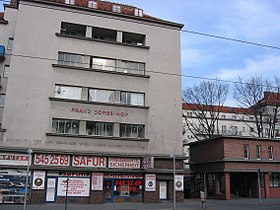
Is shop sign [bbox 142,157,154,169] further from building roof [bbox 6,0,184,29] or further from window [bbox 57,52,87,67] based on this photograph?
building roof [bbox 6,0,184,29]

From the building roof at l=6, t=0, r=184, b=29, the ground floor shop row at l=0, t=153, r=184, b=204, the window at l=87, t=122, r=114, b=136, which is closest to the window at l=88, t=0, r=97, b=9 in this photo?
the building roof at l=6, t=0, r=184, b=29

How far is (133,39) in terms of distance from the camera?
31.6m

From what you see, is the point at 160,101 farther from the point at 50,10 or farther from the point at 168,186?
the point at 50,10

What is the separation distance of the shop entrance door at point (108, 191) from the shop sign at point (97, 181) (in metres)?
0.59

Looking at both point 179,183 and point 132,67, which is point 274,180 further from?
point 132,67

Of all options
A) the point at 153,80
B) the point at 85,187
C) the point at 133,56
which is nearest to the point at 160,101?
the point at 153,80

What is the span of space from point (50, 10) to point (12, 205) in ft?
54.9

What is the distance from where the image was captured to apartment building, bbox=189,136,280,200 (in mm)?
31625

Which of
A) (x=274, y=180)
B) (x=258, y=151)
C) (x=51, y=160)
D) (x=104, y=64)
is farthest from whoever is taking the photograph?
(x=274, y=180)

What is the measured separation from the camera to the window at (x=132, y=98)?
28469 millimetres

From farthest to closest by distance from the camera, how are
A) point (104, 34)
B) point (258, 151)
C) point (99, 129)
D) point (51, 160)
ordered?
point (258, 151), point (104, 34), point (99, 129), point (51, 160)

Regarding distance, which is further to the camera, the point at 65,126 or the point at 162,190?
the point at 162,190

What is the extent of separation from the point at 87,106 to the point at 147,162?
6990 millimetres

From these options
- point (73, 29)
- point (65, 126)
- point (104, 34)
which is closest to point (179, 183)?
point (65, 126)
